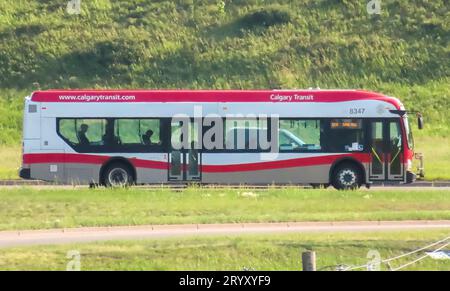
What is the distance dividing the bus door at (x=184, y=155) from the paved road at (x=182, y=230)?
10871 mm

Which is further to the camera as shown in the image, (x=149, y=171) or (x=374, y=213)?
(x=149, y=171)

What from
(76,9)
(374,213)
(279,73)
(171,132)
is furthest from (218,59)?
(374,213)

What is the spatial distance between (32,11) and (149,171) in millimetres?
37162

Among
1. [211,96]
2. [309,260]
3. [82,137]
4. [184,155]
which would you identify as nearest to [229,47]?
[211,96]

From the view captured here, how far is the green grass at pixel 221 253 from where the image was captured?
61.4ft

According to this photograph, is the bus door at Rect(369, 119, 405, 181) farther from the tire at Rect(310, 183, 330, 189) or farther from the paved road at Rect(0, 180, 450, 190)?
the paved road at Rect(0, 180, 450, 190)

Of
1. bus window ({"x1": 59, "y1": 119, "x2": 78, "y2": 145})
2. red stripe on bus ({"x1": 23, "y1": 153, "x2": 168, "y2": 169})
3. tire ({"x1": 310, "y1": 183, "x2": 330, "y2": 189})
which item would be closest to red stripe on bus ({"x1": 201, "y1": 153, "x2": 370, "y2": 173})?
tire ({"x1": 310, "y1": 183, "x2": 330, "y2": 189})

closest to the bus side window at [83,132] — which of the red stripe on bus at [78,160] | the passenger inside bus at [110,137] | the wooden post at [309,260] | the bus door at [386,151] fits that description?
the passenger inside bus at [110,137]

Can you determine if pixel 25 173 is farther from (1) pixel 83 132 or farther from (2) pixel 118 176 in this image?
(2) pixel 118 176

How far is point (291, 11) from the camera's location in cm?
6875

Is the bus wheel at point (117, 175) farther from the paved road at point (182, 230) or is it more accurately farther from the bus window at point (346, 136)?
the paved road at point (182, 230)

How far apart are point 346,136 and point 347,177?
4.50 ft

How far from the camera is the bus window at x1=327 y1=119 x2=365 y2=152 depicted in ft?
114

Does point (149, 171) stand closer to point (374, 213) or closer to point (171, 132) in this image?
point (171, 132)
